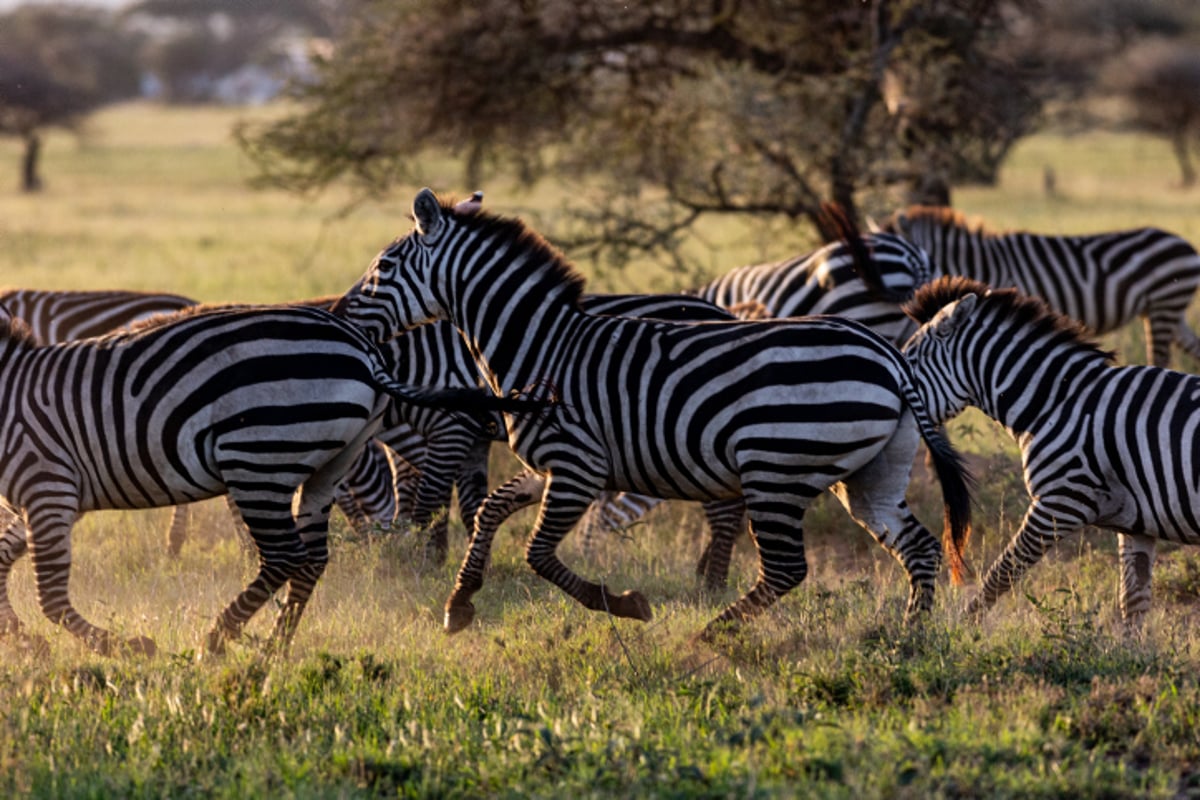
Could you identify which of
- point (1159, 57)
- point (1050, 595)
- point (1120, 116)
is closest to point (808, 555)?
point (1050, 595)

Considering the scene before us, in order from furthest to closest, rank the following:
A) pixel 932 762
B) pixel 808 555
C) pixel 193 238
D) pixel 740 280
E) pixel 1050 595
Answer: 1. pixel 193 238
2. pixel 740 280
3. pixel 808 555
4. pixel 1050 595
5. pixel 932 762

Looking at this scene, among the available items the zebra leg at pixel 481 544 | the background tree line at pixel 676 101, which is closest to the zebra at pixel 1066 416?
the zebra leg at pixel 481 544

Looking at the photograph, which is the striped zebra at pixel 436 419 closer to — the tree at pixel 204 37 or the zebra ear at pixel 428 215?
the zebra ear at pixel 428 215

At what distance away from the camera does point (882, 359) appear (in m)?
5.84

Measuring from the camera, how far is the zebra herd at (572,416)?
18.9 ft

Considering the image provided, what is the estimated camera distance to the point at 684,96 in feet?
47.0

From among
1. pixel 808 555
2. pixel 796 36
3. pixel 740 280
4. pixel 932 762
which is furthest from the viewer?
pixel 796 36

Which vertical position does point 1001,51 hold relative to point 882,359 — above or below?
above

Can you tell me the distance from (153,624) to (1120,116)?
45.0 metres

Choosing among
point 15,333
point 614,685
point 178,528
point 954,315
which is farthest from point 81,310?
A: point 954,315

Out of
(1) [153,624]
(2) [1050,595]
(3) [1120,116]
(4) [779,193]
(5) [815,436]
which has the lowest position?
(1) [153,624]

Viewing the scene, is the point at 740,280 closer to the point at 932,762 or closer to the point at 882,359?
the point at 882,359

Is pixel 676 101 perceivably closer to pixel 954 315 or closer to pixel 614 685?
pixel 954 315

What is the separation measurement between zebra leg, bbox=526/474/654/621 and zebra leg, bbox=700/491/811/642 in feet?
1.21
